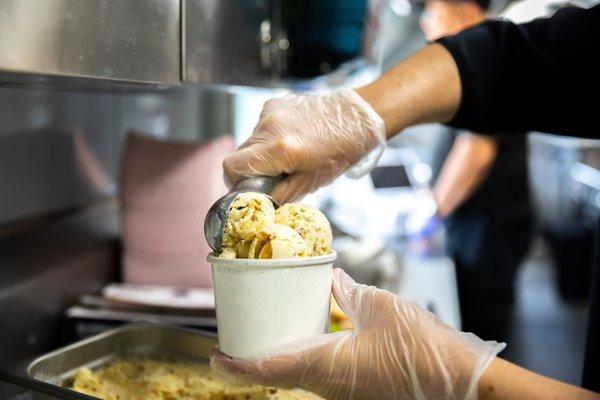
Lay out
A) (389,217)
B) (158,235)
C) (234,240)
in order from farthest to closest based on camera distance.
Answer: (389,217) → (158,235) → (234,240)

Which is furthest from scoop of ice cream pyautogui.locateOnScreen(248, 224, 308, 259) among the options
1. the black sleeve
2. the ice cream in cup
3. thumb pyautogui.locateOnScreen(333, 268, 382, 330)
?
the black sleeve

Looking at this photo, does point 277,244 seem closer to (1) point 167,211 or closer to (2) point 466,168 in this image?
(1) point 167,211

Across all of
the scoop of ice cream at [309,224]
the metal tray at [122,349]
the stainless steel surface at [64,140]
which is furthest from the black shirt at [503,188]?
the scoop of ice cream at [309,224]

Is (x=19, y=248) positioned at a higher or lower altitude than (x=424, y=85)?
lower

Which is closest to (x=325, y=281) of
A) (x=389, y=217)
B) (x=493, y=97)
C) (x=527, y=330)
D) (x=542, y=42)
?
(x=493, y=97)

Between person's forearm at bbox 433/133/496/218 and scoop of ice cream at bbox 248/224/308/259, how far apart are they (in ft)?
8.88

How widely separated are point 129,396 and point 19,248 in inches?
23.0

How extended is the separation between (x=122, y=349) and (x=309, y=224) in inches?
25.3

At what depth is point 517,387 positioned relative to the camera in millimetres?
840

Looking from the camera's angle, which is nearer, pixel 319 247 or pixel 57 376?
pixel 319 247

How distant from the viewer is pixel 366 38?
249 cm

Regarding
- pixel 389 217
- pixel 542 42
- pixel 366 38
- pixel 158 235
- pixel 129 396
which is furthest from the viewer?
pixel 389 217

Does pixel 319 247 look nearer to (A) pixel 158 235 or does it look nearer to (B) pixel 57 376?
(B) pixel 57 376

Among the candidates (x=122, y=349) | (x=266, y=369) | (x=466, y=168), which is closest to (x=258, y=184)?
(x=266, y=369)
